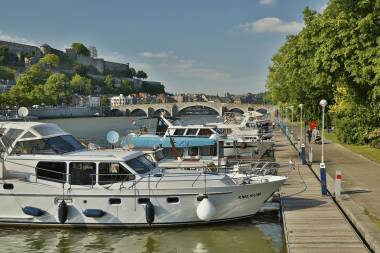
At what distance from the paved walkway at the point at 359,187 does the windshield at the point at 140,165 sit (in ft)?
23.8

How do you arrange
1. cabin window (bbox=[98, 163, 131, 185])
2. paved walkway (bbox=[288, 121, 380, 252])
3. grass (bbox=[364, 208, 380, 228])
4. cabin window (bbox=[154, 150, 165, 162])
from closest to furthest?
paved walkway (bbox=[288, 121, 380, 252]) < grass (bbox=[364, 208, 380, 228]) < cabin window (bbox=[98, 163, 131, 185]) < cabin window (bbox=[154, 150, 165, 162])

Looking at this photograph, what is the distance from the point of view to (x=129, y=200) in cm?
1800

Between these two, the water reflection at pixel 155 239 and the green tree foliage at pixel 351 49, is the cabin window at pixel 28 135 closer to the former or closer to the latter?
the water reflection at pixel 155 239

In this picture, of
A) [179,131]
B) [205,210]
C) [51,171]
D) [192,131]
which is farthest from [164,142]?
[205,210]

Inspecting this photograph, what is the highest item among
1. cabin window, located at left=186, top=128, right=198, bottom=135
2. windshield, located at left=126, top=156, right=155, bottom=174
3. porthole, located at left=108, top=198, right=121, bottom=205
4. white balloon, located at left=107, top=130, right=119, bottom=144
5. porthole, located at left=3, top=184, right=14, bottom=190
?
cabin window, located at left=186, top=128, right=198, bottom=135

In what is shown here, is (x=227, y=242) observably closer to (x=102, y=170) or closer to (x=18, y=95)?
(x=102, y=170)

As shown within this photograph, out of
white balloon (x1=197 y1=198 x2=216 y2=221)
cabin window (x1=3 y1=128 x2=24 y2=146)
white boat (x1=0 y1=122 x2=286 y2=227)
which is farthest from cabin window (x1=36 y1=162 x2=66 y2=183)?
white balloon (x1=197 y1=198 x2=216 y2=221)

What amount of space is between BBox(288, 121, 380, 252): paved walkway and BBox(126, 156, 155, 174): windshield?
727cm

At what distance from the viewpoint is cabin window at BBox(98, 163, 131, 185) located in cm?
1831

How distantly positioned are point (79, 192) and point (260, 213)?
692cm

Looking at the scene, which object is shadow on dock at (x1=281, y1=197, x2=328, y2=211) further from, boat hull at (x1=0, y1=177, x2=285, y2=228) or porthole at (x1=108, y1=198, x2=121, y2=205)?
porthole at (x1=108, y1=198, x2=121, y2=205)

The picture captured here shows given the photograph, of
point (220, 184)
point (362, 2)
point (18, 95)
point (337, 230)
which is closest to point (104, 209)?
point (220, 184)

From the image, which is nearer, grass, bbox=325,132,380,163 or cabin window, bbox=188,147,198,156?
grass, bbox=325,132,380,163

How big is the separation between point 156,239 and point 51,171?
453 centimetres
